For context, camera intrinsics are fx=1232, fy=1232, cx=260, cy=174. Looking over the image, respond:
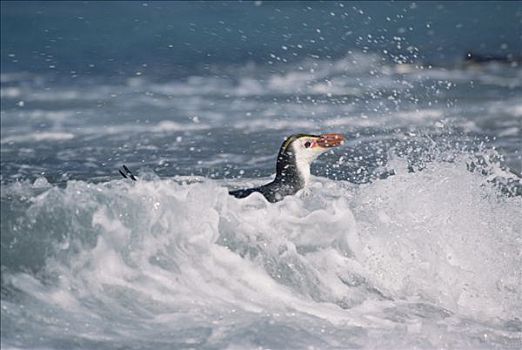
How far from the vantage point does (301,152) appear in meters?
7.68

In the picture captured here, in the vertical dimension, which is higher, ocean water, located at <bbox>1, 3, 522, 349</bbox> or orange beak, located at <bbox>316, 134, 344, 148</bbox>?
orange beak, located at <bbox>316, 134, 344, 148</bbox>

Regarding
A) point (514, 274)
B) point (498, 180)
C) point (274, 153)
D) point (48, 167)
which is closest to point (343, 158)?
point (274, 153)

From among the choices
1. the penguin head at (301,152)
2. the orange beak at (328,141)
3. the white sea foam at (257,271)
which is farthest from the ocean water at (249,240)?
the orange beak at (328,141)

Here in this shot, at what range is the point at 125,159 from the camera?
30.9ft

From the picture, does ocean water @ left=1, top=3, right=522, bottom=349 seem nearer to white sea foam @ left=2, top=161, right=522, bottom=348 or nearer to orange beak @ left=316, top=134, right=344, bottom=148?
white sea foam @ left=2, top=161, right=522, bottom=348

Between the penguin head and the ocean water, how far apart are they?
18 centimetres

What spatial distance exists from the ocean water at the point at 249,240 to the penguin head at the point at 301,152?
0.58 feet

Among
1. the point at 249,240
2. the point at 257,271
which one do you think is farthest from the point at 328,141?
the point at 257,271

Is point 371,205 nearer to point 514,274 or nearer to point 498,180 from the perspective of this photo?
point 514,274

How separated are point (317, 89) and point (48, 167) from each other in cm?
520

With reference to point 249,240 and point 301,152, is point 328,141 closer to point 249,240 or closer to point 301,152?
point 301,152

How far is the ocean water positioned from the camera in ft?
16.9

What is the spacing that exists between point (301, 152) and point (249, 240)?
68.8 inches

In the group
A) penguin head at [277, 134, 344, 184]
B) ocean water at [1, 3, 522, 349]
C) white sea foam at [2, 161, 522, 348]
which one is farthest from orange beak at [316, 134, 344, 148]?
white sea foam at [2, 161, 522, 348]
